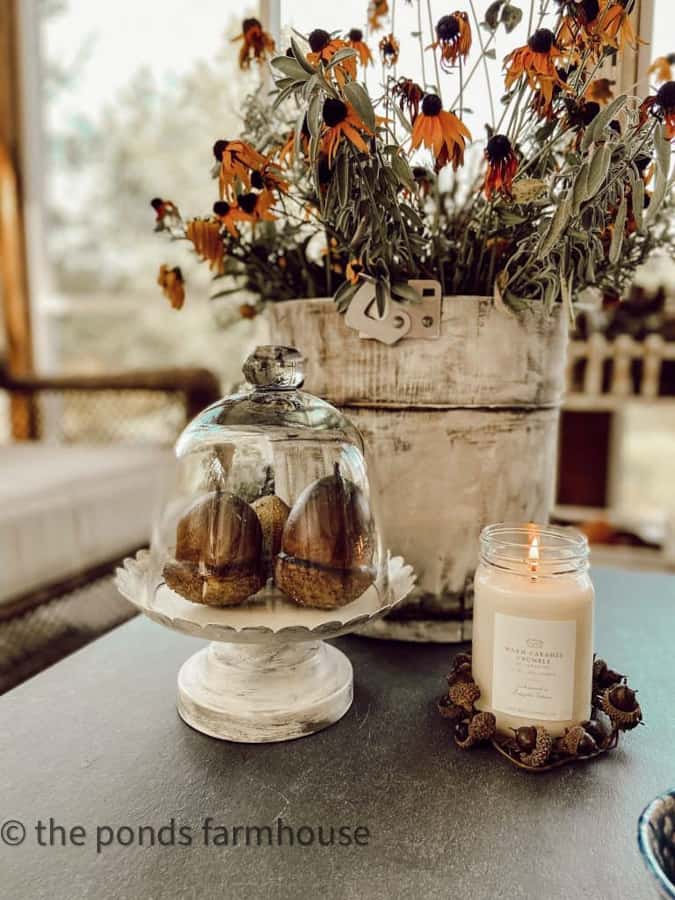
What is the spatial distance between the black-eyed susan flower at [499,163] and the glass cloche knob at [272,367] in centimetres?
21

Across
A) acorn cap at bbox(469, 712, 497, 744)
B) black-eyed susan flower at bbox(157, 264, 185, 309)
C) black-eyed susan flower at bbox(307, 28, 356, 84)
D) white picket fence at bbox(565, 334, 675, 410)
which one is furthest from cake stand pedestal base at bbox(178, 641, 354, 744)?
white picket fence at bbox(565, 334, 675, 410)

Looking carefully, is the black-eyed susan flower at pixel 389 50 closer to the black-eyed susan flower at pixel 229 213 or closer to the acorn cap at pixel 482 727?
the black-eyed susan flower at pixel 229 213

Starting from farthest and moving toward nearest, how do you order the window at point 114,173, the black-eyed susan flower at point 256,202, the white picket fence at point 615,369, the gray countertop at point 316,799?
the window at point 114,173
the white picket fence at point 615,369
the black-eyed susan flower at point 256,202
the gray countertop at point 316,799

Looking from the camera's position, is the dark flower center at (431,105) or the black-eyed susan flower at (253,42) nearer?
the dark flower center at (431,105)

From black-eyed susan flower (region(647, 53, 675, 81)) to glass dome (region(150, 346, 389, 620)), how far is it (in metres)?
0.41

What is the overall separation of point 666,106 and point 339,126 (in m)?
0.23

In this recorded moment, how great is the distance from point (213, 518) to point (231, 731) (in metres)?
0.16

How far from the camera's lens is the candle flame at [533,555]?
55 cm

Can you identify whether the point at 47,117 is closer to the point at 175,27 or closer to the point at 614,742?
the point at 175,27

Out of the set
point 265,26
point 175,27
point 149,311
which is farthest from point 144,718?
point 175,27

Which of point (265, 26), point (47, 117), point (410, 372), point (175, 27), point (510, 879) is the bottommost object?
point (510, 879)

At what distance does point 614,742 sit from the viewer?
0.55m

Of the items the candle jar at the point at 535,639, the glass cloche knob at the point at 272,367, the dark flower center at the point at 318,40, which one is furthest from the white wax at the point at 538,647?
the dark flower center at the point at 318,40

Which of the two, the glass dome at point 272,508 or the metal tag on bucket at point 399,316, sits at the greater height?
the metal tag on bucket at point 399,316
